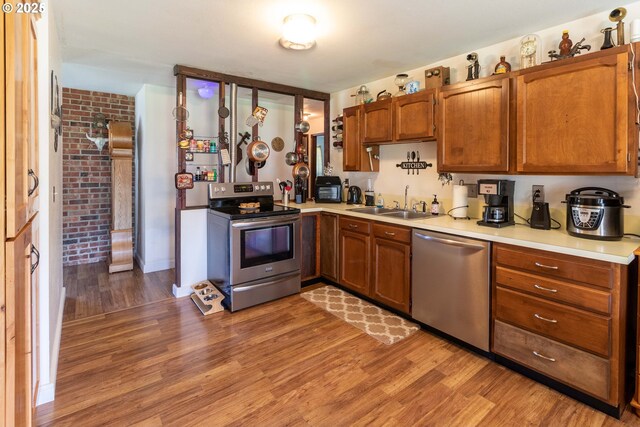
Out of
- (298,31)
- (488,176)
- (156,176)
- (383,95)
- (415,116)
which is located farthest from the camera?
(156,176)

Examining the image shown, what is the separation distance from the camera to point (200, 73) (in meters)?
3.39

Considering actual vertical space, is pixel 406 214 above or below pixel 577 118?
below

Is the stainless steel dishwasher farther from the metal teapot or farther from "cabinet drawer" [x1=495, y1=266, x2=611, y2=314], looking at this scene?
the metal teapot

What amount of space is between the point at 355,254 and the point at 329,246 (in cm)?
41

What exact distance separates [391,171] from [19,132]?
10.5 feet

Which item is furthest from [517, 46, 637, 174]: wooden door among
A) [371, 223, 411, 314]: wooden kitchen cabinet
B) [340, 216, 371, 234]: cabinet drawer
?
[340, 216, 371, 234]: cabinet drawer

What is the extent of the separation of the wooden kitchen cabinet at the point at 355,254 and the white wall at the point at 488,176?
687mm

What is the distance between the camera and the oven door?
9.90ft

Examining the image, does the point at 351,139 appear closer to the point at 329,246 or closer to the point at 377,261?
the point at 329,246

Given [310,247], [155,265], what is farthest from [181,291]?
[310,247]

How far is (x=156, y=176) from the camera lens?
4.25m

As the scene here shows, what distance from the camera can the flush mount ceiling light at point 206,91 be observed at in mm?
3993

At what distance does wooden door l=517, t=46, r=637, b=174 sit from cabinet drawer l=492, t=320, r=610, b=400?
105cm

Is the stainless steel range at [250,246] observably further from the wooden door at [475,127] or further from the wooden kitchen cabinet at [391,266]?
the wooden door at [475,127]
